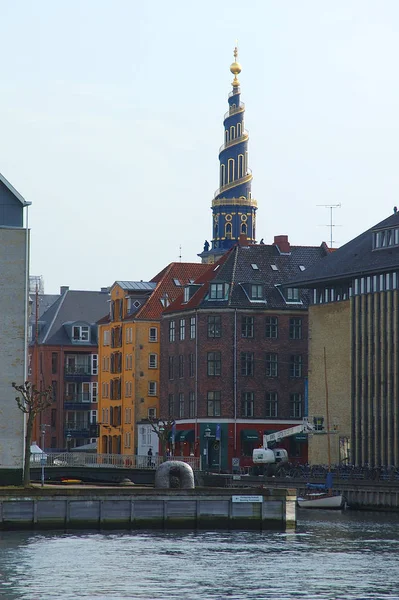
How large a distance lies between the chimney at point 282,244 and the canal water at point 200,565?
242 ft

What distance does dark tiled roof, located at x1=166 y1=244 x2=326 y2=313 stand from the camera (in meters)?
157

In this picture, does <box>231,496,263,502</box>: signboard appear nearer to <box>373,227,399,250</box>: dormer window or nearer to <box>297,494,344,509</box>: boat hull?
<box>297,494,344,509</box>: boat hull

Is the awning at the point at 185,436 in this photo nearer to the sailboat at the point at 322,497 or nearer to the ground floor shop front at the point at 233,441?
the ground floor shop front at the point at 233,441

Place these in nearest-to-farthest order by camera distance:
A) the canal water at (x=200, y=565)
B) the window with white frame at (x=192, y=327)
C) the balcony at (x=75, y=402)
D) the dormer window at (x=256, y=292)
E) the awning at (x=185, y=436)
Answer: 1. the canal water at (x=200, y=565)
2. the awning at (x=185, y=436)
3. the dormer window at (x=256, y=292)
4. the window with white frame at (x=192, y=327)
5. the balcony at (x=75, y=402)

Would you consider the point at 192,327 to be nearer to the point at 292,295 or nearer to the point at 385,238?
the point at 292,295

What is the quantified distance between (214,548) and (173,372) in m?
84.8

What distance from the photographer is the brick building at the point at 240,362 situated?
155000 millimetres

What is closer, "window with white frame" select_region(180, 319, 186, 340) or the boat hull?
the boat hull

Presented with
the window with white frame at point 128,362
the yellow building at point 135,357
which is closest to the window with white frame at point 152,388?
the yellow building at point 135,357

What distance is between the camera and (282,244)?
165 meters

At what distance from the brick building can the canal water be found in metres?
62.0

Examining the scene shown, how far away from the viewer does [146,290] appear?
6939 inches

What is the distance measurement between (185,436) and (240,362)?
8.82 m

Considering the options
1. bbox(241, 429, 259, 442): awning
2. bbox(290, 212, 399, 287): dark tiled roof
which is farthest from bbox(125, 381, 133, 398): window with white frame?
bbox(290, 212, 399, 287): dark tiled roof
